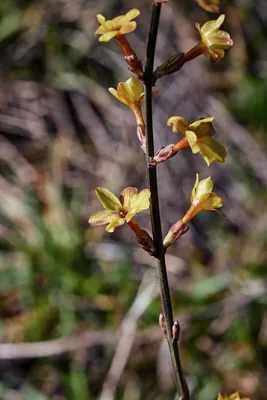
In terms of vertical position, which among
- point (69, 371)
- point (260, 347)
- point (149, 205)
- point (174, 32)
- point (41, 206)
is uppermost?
point (149, 205)

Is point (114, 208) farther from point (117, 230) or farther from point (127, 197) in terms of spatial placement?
point (117, 230)

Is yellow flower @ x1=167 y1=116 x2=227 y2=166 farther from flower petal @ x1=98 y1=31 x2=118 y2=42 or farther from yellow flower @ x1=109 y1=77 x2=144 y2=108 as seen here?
flower petal @ x1=98 y1=31 x2=118 y2=42

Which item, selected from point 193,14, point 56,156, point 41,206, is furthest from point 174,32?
point 41,206

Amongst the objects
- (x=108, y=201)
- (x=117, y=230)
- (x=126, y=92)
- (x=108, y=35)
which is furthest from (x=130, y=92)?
(x=117, y=230)

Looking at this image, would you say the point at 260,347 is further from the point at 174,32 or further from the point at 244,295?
the point at 174,32

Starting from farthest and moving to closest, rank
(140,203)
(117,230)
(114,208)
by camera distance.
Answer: (117,230) < (114,208) < (140,203)

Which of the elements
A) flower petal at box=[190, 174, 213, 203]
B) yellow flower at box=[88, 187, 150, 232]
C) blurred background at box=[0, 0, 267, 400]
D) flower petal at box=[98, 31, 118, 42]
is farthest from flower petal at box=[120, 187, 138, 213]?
blurred background at box=[0, 0, 267, 400]
